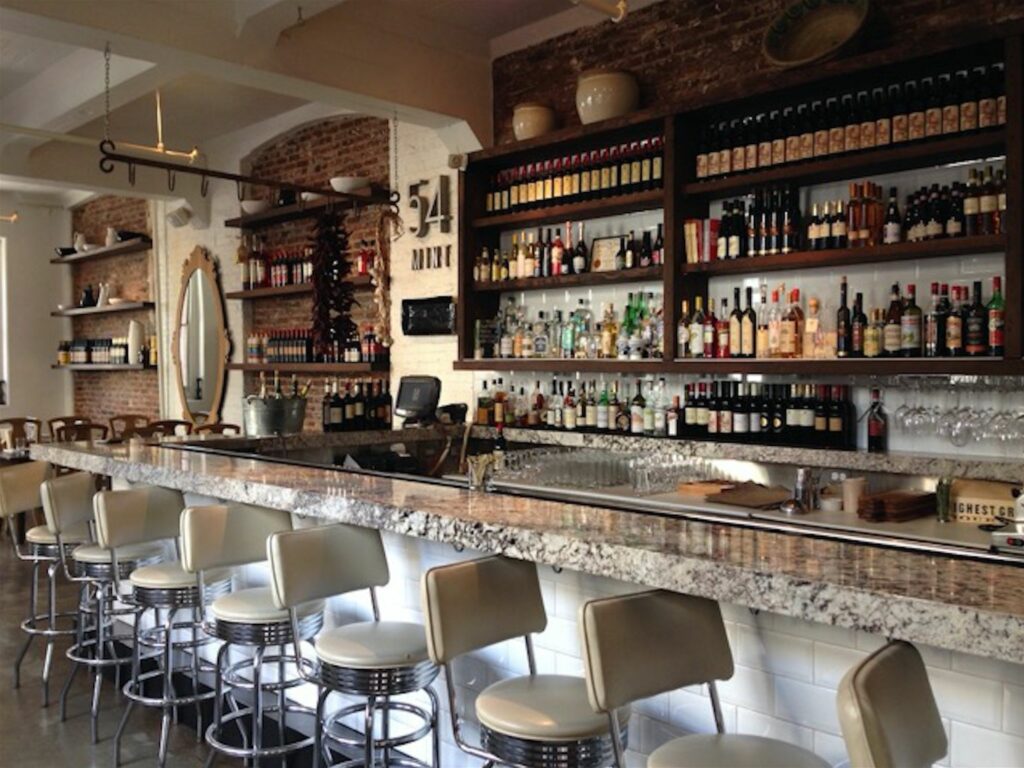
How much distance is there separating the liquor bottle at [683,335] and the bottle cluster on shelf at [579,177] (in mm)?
778

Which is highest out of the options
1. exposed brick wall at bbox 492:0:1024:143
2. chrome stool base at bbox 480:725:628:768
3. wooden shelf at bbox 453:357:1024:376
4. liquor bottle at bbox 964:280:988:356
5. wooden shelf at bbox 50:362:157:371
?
exposed brick wall at bbox 492:0:1024:143

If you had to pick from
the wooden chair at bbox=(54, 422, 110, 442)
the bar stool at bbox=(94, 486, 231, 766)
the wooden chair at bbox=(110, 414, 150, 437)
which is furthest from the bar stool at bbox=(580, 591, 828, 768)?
the wooden chair at bbox=(110, 414, 150, 437)

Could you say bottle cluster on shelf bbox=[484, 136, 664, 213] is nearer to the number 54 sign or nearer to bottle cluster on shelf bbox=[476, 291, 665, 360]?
the number 54 sign

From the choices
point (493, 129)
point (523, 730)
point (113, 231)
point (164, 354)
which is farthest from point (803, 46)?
point (113, 231)

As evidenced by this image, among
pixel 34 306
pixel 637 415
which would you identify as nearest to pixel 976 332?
pixel 637 415

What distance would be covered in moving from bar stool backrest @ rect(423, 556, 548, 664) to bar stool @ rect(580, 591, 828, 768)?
1.27 feet

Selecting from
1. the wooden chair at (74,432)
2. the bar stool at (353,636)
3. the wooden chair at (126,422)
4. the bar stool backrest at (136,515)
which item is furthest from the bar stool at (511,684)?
the wooden chair at (126,422)

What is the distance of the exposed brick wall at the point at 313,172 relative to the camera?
7.27m

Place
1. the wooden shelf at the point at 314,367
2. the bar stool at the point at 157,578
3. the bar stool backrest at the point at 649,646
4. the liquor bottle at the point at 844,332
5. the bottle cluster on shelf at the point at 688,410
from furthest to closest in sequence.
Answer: the wooden shelf at the point at 314,367
the bottle cluster on shelf at the point at 688,410
the liquor bottle at the point at 844,332
the bar stool at the point at 157,578
the bar stool backrest at the point at 649,646

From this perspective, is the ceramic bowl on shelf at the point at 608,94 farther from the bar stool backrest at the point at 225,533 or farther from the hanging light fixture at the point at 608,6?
the bar stool backrest at the point at 225,533

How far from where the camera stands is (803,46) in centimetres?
451

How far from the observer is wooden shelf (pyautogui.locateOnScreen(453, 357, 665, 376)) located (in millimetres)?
4992

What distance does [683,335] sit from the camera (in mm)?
4883

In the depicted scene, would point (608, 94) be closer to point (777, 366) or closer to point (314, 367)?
point (777, 366)
